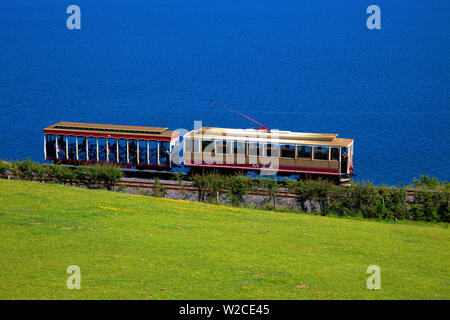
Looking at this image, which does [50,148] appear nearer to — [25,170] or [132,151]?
[25,170]

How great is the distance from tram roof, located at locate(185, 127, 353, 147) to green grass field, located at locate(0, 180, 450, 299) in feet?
24.9

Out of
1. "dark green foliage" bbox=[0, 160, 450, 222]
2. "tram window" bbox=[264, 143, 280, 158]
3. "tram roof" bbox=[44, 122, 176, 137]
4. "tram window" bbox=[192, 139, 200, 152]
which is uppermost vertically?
"tram roof" bbox=[44, 122, 176, 137]

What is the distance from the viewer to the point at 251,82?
10181 centimetres

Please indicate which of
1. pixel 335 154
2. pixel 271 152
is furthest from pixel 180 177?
pixel 335 154

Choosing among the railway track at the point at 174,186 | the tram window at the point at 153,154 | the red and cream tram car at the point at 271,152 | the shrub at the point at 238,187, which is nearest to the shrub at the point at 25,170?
the railway track at the point at 174,186

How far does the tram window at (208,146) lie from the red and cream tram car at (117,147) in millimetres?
2242

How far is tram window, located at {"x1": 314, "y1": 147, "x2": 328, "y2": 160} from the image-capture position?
115 ft

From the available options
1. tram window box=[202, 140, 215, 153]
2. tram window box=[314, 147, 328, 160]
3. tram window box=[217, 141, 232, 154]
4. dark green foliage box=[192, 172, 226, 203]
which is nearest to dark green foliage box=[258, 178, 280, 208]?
dark green foliage box=[192, 172, 226, 203]

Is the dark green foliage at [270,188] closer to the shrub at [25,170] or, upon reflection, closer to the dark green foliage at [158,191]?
the dark green foliage at [158,191]

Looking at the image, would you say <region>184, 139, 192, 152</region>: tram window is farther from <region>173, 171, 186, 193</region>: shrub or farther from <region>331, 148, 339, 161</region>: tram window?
<region>331, 148, 339, 161</region>: tram window

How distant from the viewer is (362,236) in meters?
24.8

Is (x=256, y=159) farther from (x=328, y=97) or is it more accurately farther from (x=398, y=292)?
(x=328, y=97)

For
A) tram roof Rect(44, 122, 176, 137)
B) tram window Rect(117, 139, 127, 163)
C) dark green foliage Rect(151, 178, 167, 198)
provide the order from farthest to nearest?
tram window Rect(117, 139, 127, 163) < tram roof Rect(44, 122, 176, 137) < dark green foliage Rect(151, 178, 167, 198)

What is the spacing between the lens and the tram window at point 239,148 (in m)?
36.4
